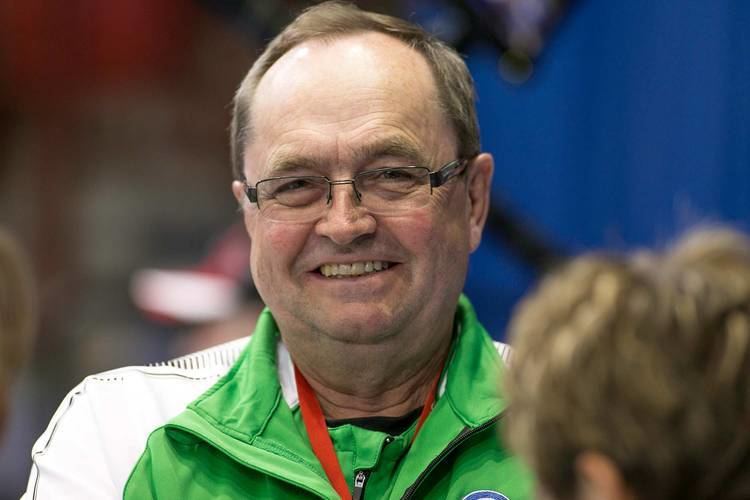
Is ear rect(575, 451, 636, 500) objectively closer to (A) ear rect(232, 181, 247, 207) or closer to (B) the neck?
Answer: (B) the neck

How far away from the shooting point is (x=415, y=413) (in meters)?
2.27

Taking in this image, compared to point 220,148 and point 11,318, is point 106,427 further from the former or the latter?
point 220,148

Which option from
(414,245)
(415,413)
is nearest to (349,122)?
(414,245)

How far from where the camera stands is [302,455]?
2.07 metres

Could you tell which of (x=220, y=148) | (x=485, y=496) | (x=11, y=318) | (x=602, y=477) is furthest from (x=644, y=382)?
(x=220, y=148)

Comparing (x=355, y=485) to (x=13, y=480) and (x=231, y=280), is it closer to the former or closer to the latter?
(x=231, y=280)

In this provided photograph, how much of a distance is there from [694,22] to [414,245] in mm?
3094

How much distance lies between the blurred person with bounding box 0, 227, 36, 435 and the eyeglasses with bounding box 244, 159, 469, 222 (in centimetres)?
102

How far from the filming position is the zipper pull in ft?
6.82

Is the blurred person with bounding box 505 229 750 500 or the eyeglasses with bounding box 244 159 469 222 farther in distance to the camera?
the eyeglasses with bounding box 244 159 469 222

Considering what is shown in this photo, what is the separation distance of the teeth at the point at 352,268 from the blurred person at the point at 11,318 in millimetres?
1123

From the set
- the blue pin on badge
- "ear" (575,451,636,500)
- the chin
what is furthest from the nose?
"ear" (575,451,636,500)

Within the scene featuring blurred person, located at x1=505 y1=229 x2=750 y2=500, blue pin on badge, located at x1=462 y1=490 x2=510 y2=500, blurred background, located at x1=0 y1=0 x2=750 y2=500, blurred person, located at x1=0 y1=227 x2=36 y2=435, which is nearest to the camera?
blurred person, located at x1=505 y1=229 x2=750 y2=500

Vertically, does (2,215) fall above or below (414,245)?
below
